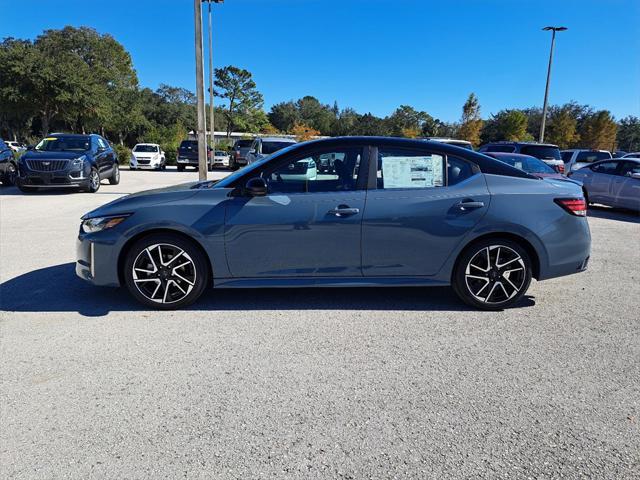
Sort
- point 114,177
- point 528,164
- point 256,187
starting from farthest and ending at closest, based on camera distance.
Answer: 1. point 114,177
2. point 528,164
3. point 256,187

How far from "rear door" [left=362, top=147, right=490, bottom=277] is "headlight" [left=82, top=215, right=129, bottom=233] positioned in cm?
220

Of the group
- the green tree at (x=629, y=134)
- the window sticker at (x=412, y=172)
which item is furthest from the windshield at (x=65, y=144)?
the green tree at (x=629, y=134)

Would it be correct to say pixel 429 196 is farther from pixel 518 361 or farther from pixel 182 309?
pixel 182 309

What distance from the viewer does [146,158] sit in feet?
89.6

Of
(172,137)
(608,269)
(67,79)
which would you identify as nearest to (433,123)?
(172,137)

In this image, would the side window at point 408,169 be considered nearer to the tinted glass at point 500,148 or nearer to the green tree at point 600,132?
the tinted glass at point 500,148

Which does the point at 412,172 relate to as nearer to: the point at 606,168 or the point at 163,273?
the point at 163,273

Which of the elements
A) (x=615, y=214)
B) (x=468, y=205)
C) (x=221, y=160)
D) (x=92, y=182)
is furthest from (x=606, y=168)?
(x=221, y=160)

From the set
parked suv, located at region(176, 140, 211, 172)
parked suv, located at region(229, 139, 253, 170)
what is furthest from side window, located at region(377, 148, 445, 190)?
parked suv, located at region(176, 140, 211, 172)

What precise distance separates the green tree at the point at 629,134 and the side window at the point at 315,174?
7315cm

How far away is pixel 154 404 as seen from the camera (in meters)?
2.77

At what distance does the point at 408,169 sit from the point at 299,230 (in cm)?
119

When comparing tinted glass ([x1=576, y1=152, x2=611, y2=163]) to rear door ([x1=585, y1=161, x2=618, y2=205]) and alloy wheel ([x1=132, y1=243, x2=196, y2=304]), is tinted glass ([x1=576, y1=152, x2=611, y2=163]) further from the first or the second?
alloy wheel ([x1=132, y1=243, x2=196, y2=304])

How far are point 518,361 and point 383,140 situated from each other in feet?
7.45
